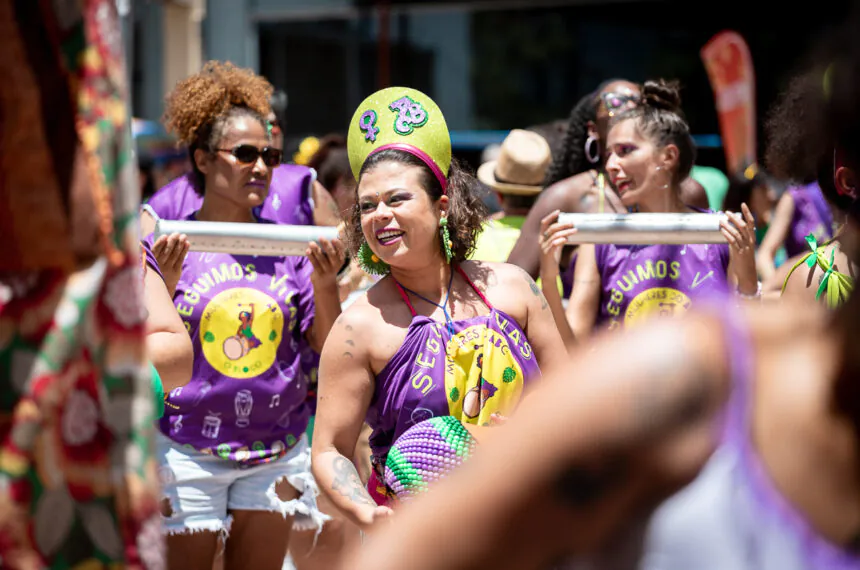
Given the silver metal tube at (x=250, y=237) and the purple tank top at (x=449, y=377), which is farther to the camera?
the silver metal tube at (x=250, y=237)

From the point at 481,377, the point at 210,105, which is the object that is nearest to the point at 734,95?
the point at 210,105

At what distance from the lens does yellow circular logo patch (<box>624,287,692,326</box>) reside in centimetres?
439

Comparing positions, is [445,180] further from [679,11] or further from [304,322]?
[679,11]

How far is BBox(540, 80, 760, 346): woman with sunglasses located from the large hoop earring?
1.33 feet

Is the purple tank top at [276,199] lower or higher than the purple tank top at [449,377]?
higher

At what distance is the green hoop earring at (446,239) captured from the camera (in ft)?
10.9

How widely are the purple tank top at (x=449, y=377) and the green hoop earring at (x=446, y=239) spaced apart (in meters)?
0.26

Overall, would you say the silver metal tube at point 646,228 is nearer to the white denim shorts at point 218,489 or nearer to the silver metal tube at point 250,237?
the silver metal tube at point 250,237

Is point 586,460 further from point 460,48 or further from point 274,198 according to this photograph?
point 460,48

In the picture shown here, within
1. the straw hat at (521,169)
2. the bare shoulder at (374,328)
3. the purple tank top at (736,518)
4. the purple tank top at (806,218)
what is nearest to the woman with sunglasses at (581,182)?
the straw hat at (521,169)

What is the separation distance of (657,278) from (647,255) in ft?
0.34

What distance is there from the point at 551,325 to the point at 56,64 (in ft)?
6.63

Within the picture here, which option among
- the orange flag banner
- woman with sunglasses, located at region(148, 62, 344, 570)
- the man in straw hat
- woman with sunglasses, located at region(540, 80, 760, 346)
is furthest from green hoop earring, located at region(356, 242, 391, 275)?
the orange flag banner

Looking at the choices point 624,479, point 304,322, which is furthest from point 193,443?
point 624,479
